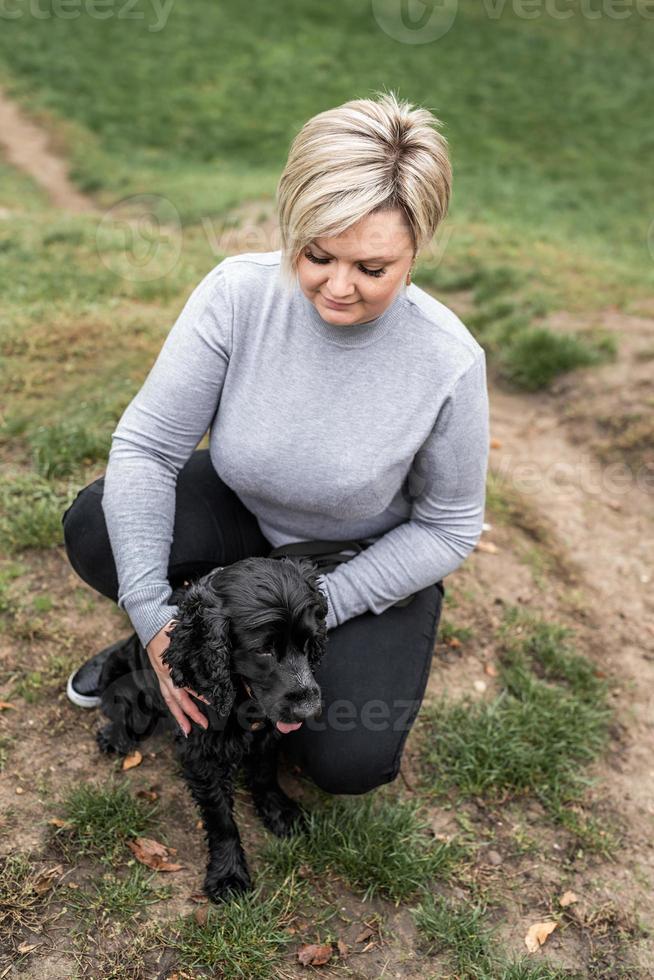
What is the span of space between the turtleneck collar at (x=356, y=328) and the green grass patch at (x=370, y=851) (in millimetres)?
1581

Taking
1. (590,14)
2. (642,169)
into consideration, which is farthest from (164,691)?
(590,14)

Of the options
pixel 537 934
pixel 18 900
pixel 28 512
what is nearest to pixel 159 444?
pixel 28 512

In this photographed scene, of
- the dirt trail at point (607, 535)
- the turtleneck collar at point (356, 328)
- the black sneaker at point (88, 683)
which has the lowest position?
the dirt trail at point (607, 535)

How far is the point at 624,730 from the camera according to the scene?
3564 mm

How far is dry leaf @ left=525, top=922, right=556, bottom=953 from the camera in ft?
8.92

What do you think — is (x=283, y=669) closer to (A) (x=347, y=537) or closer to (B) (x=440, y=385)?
(A) (x=347, y=537)

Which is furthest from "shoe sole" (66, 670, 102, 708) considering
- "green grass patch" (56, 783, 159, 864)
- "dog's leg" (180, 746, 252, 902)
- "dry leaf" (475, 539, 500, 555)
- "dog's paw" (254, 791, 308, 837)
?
"dry leaf" (475, 539, 500, 555)

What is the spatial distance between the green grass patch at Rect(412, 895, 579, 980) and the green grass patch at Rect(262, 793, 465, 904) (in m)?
0.10

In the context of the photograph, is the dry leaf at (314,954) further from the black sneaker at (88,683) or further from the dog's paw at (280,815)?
the black sneaker at (88,683)

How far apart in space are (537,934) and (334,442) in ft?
5.59

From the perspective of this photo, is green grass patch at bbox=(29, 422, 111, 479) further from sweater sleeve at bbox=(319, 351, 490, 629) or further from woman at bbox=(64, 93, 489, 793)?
sweater sleeve at bbox=(319, 351, 490, 629)

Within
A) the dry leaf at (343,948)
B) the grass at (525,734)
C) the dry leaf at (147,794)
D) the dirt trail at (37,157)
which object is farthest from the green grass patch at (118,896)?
the dirt trail at (37,157)

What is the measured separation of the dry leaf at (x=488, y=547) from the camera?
442 cm

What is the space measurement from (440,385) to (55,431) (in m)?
2.37
